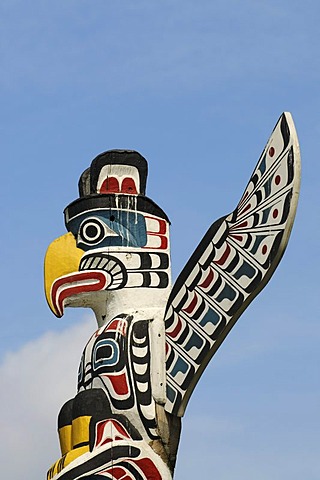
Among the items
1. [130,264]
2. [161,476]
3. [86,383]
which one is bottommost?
[161,476]

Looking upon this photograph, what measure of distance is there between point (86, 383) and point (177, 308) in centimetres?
102

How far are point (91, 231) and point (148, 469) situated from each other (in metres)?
2.23

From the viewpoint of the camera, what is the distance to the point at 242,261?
9.71 metres

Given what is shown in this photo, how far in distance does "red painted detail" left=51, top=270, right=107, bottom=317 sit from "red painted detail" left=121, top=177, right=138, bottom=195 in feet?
2.68

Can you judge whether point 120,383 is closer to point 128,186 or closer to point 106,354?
point 106,354

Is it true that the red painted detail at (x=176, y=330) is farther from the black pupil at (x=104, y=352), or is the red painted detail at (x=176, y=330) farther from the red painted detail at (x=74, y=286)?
the red painted detail at (x=74, y=286)

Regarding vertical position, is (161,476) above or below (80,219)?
below

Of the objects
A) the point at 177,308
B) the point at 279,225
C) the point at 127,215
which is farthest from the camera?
the point at 127,215

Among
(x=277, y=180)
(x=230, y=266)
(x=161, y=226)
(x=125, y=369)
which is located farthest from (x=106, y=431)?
(x=277, y=180)

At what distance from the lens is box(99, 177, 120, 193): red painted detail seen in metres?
10.9

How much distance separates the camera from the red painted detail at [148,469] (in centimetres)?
973

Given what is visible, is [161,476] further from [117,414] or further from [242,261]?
[242,261]

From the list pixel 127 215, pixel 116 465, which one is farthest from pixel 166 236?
pixel 116 465

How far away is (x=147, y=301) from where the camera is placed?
10.4m
